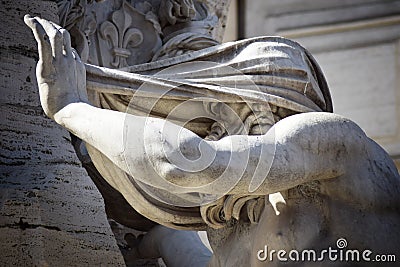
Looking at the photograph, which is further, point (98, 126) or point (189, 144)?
point (98, 126)

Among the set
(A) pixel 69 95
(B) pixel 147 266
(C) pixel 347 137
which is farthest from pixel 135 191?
(B) pixel 147 266

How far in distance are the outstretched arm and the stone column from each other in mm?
429

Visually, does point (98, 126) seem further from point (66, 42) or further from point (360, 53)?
point (360, 53)

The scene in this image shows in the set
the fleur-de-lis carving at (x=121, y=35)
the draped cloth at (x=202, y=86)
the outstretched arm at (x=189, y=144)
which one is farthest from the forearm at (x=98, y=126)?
the fleur-de-lis carving at (x=121, y=35)

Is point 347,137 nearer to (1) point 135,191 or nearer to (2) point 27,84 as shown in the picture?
(1) point 135,191

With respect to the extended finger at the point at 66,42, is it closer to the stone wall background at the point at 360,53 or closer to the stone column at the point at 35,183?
the stone column at the point at 35,183

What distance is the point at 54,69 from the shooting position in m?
3.71

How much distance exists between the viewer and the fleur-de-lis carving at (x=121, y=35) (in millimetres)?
4703

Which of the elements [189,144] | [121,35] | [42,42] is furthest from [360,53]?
[189,144]

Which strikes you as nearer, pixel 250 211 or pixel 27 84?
pixel 250 211

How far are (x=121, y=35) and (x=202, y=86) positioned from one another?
2.99ft

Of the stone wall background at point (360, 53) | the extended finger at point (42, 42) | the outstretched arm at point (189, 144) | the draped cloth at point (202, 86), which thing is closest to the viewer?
the outstretched arm at point (189, 144)

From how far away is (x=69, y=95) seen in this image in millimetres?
3729

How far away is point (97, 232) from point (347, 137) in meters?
0.82
